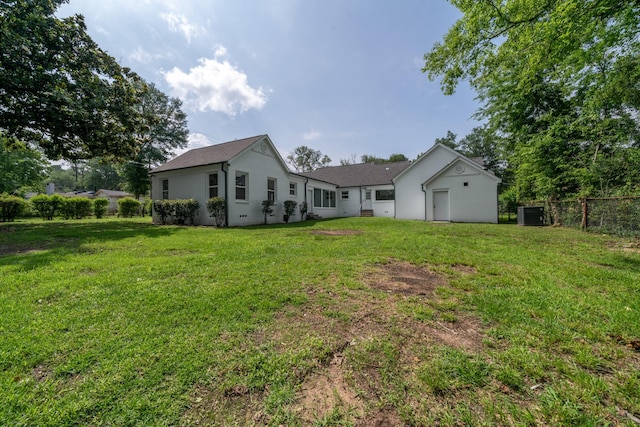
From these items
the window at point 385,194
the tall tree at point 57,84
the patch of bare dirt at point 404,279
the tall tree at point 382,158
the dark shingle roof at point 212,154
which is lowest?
the patch of bare dirt at point 404,279

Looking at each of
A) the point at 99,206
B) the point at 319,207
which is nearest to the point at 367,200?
the point at 319,207

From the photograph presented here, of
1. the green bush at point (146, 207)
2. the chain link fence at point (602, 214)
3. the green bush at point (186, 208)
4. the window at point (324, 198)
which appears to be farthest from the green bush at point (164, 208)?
the chain link fence at point (602, 214)

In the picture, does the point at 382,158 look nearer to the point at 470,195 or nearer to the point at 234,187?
the point at 470,195

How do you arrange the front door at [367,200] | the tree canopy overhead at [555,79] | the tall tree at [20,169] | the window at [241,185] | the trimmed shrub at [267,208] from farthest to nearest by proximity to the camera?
the front door at [367,200]
the tall tree at [20,169]
the trimmed shrub at [267,208]
the window at [241,185]
the tree canopy overhead at [555,79]

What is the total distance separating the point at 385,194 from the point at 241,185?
42.8 ft

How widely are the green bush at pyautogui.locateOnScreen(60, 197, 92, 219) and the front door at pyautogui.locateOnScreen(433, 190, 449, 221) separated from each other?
25.6 m

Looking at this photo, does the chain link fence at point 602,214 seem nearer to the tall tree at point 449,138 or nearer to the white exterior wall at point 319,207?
the white exterior wall at point 319,207

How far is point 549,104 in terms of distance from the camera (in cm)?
1373

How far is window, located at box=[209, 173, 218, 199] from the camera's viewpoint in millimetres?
12242

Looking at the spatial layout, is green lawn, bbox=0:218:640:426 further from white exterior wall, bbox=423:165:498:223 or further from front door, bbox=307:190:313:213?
front door, bbox=307:190:313:213

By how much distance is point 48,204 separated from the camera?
52.5ft

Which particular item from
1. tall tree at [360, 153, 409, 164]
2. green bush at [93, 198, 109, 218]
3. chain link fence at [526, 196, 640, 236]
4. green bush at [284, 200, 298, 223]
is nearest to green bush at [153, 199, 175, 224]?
green bush at [284, 200, 298, 223]

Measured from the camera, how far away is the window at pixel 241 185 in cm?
1256

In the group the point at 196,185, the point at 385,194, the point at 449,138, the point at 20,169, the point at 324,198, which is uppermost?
the point at 449,138
